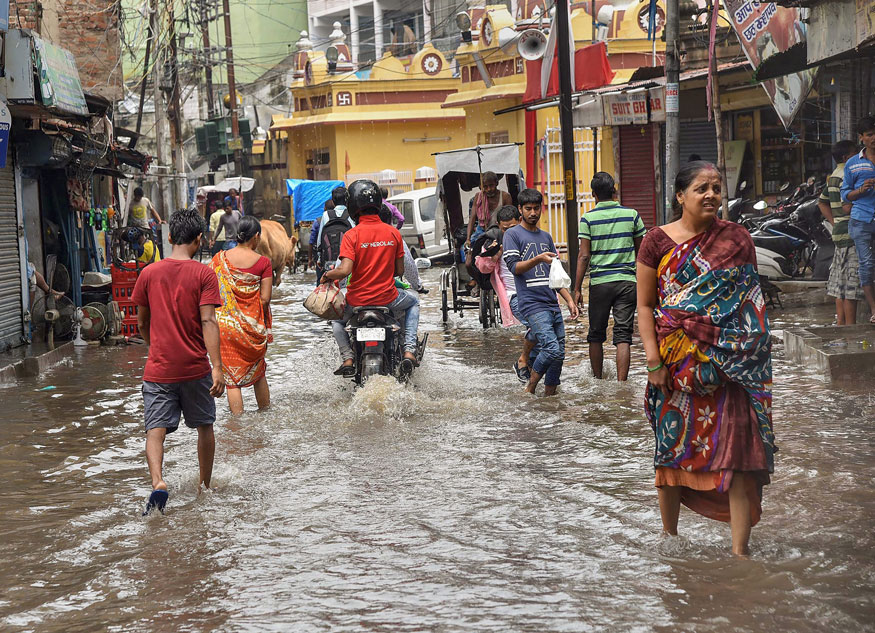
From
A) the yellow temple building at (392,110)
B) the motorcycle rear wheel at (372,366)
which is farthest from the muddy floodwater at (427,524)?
the yellow temple building at (392,110)

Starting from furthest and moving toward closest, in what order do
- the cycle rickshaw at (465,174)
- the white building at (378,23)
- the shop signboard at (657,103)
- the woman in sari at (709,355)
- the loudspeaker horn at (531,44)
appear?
the white building at (378,23) → the loudspeaker horn at (531,44) → the shop signboard at (657,103) → the cycle rickshaw at (465,174) → the woman in sari at (709,355)

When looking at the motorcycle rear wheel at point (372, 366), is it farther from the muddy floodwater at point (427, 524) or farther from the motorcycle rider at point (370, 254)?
the motorcycle rider at point (370, 254)

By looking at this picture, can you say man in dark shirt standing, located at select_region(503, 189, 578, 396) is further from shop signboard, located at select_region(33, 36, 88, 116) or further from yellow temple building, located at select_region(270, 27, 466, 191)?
yellow temple building, located at select_region(270, 27, 466, 191)

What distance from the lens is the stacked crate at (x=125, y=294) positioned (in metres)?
15.3

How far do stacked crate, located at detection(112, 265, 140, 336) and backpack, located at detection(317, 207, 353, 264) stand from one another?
451 cm

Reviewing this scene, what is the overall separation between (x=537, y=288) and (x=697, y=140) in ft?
50.6

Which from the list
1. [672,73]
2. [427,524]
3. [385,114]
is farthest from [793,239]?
[385,114]

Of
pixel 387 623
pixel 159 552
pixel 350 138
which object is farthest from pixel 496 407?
pixel 350 138

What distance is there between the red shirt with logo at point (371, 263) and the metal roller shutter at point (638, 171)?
16.7 m

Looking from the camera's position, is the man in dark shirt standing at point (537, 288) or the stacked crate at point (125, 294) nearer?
the man in dark shirt standing at point (537, 288)

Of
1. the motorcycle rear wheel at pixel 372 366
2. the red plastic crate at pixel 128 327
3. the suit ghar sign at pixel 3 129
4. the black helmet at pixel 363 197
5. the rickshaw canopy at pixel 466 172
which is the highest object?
the suit ghar sign at pixel 3 129

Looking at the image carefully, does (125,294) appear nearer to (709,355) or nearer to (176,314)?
(176,314)

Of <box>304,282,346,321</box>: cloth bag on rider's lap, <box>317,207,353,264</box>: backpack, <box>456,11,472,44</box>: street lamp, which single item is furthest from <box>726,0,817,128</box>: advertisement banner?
<box>456,11,472,44</box>: street lamp

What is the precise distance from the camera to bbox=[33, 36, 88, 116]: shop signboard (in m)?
12.4
